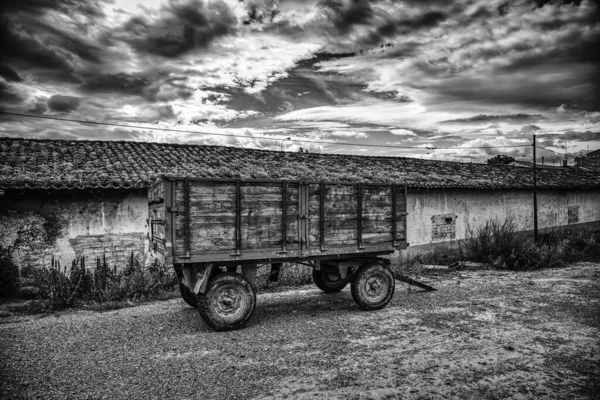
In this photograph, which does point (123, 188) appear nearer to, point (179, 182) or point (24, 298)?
point (24, 298)

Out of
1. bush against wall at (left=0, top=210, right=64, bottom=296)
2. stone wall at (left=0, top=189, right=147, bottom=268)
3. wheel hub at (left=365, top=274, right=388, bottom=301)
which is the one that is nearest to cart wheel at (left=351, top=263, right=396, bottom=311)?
wheel hub at (left=365, top=274, right=388, bottom=301)

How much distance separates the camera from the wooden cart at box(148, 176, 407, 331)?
17.3 feet

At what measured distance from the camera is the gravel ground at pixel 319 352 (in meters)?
3.73

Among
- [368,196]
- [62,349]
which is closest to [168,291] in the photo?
[62,349]

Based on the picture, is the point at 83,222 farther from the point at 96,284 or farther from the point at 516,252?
the point at 516,252

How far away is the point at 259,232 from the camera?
565 cm

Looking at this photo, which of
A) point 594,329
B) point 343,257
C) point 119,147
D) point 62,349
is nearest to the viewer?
point 62,349

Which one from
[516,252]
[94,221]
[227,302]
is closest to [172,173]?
[94,221]

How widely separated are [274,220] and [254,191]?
516 mm

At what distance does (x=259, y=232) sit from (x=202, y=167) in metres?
5.97

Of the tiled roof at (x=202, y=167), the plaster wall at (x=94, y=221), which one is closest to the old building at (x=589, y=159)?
the tiled roof at (x=202, y=167)

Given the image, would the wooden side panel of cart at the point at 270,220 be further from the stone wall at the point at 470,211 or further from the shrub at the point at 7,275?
the stone wall at the point at 470,211

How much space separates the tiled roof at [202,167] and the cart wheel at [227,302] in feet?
15.0

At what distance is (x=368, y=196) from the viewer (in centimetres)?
649
